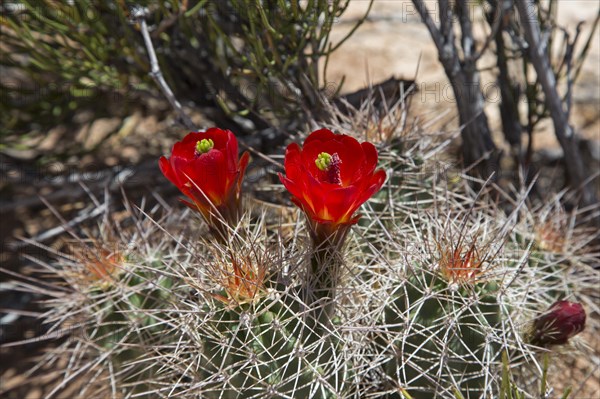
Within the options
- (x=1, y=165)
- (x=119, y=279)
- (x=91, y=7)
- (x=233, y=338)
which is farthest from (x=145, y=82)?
(x=233, y=338)

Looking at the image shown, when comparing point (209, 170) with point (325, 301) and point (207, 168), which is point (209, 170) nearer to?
point (207, 168)

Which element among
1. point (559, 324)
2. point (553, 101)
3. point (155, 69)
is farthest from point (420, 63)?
point (559, 324)

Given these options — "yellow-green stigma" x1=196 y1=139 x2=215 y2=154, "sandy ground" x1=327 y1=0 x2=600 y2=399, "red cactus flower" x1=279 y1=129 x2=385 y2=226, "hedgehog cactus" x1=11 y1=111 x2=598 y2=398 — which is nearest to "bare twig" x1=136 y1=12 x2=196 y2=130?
"hedgehog cactus" x1=11 y1=111 x2=598 y2=398

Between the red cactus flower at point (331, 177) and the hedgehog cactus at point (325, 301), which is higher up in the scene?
the red cactus flower at point (331, 177)

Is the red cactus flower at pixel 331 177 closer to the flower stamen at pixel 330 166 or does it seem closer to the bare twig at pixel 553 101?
the flower stamen at pixel 330 166

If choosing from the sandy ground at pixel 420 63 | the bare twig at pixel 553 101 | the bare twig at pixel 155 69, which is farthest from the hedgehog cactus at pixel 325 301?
the sandy ground at pixel 420 63

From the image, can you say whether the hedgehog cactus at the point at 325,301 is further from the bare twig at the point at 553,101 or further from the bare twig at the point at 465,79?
the bare twig at the point at 553,101

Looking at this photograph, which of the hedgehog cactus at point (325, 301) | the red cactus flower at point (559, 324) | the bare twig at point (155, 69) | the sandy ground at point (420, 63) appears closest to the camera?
the hedgehog cactus at point (325, 301)

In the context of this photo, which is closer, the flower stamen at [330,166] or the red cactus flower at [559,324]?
the flower stamen at [330,166]

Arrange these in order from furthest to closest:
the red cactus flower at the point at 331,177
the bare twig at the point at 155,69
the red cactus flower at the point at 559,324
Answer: the bare twig at the point at 155,69
the red cactus flower at the point at 559,324
the red cactus flower at the point at 331,177
